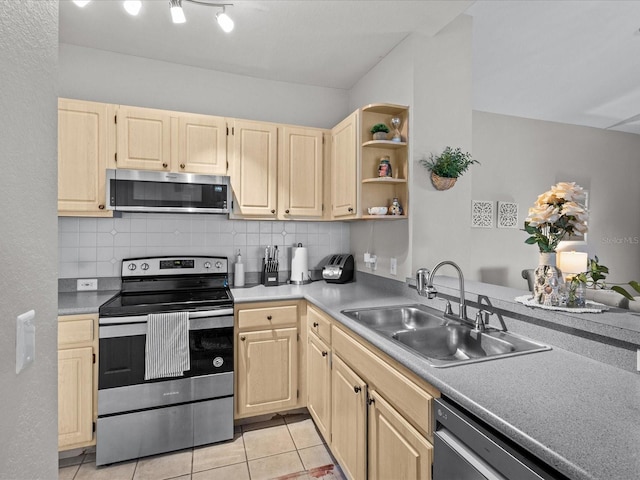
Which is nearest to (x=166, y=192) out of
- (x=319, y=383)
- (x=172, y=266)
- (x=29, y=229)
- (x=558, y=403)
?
(x=172, y=266)

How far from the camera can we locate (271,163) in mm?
2691

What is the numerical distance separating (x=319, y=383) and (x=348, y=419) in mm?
468

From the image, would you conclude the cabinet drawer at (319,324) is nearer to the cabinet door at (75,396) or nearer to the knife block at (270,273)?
the knife block at (270,273)

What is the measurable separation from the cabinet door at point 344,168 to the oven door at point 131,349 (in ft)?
3.92

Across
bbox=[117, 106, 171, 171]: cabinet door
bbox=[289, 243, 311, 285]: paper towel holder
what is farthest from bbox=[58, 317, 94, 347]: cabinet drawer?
bbox=[289, 243, 311, 285]: paper towel holder

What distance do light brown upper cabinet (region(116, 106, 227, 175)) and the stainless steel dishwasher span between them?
2147mm

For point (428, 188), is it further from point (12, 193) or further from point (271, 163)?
point (12, 193)

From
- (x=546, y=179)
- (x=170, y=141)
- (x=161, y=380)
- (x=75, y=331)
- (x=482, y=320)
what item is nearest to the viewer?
(x=482, y=320)

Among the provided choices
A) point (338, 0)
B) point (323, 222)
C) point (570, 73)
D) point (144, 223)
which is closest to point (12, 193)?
point (338, 0)

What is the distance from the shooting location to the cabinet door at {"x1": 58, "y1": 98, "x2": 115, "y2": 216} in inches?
88.0

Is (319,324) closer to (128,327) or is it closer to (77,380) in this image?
(128,327)

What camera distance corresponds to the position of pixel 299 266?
9.43 feet

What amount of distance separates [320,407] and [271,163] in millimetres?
1757

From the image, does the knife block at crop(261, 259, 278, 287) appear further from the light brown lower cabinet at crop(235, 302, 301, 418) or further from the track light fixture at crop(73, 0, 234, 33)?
the track light fixture at crop(73, 0, 234, 33)
